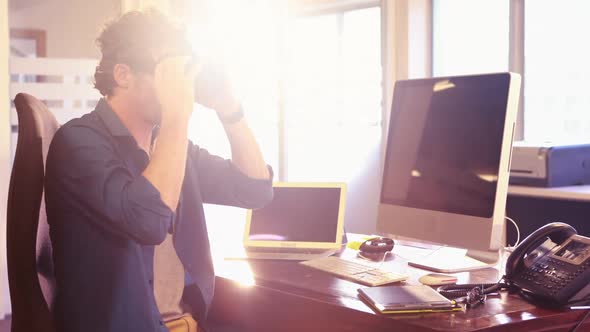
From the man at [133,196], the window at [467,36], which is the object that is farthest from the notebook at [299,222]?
the window at [467,36]

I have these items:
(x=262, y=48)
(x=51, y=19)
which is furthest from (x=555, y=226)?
(x=51, y=19)

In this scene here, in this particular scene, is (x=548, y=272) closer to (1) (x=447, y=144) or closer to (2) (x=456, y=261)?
(2) (x=456, y=261)

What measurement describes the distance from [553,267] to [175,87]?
2.86 feet

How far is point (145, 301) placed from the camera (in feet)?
4.56

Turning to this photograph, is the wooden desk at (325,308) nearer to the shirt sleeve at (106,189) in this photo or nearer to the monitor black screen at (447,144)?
the monitor black screen at (447,144)

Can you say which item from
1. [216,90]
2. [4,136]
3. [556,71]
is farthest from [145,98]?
[556,71]

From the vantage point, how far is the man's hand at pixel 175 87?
4.69 feet

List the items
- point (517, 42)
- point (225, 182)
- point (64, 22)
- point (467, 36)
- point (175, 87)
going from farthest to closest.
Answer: point (64, 22) → point (467, 36) → point (517, 42) → point (225, 182) → point (175, 87)

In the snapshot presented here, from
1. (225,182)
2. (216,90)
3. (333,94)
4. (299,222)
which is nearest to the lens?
(216,90)

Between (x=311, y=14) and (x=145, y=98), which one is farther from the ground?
(x=311, y=14)

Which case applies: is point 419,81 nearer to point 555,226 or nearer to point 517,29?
point 555,226

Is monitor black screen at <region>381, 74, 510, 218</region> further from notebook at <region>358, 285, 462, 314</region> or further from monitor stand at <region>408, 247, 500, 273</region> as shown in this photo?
notebook at <region>358, 285, 462, 314</region>

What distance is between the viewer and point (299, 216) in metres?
2.02

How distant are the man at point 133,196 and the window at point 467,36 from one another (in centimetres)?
377
